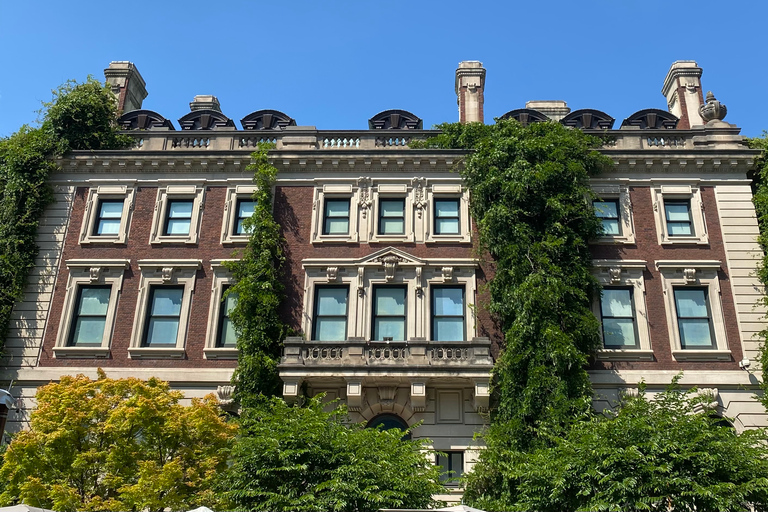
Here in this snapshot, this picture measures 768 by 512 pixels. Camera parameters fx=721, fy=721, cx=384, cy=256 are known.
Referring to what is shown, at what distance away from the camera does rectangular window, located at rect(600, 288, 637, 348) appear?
21.3 meters

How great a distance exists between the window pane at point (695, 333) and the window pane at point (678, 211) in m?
3.49

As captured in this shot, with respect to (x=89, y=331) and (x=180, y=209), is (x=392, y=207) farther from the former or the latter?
(x=89, y=331)

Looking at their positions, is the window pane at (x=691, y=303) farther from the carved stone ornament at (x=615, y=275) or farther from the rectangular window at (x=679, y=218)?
the rectangular window at (x=679, y=218)

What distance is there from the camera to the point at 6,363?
843 inches

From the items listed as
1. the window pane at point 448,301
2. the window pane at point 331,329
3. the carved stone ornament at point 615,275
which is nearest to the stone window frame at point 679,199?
the carved stone ornament at point 615,275

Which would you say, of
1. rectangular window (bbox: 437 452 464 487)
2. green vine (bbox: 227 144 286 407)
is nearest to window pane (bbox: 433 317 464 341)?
rectangular window (bbox: 437 452 464 487)

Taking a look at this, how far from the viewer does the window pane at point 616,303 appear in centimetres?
2172

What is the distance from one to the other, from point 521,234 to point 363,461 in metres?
9.05

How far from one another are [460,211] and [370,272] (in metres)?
3.64

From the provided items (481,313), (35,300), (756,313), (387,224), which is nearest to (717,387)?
(756,313)

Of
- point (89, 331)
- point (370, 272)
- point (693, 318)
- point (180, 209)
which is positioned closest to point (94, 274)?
point (89, 331)

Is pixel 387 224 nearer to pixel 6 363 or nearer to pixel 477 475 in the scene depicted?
pixel 477 475

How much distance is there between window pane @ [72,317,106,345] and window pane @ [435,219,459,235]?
10.8 metres

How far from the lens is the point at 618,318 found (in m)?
21.6
